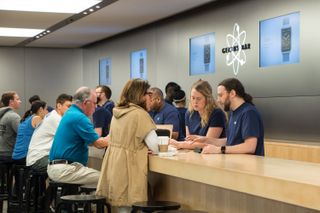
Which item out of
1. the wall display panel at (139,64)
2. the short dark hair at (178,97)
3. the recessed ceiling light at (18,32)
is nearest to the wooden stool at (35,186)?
the short dark hair at (178,97)

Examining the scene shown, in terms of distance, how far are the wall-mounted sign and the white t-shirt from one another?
2.71 metres

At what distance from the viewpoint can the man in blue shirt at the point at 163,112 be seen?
239 inches

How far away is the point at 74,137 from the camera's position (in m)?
4.93

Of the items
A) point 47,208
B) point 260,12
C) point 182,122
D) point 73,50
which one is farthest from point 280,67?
point 73,50

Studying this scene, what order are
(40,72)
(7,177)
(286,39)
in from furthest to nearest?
(40,72) < (7,177) < (286,39)

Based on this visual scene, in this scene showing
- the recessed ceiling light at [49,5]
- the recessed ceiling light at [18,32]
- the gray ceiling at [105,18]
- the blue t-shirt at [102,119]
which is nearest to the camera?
the blue t-shirt at [102,119]

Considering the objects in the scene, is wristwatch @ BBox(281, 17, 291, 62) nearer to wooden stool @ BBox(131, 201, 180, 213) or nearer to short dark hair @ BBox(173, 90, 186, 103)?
short dark hair @ BBox(173, 90, 186, 103)

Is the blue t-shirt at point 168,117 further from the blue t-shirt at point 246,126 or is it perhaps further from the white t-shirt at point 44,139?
the blue t-shirt at point 246,126

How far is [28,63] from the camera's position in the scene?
1345 cm

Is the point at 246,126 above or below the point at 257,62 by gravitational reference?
below

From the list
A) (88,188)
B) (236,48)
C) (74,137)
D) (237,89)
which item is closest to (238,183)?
(237,89)

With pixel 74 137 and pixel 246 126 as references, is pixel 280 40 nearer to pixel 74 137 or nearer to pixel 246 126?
pixel 246 126

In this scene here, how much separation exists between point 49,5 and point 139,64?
3103mm

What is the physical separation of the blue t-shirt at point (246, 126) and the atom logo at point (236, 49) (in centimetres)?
325
